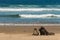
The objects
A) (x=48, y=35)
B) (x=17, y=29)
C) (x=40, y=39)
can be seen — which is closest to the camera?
(x=40, y=39)

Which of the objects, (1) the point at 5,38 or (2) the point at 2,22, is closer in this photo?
(1) the point at 5,38

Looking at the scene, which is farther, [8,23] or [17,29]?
[8,23]

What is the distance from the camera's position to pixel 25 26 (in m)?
16.8

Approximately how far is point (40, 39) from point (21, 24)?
Result: 601 cm

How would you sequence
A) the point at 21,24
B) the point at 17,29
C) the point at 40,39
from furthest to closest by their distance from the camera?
the point at 21,24
the point at 17,29
the point at 40,39

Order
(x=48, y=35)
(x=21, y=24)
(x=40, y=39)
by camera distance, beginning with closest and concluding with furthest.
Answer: (x=40, y=39) < (x=48, y=35) < (x=21, y=24)

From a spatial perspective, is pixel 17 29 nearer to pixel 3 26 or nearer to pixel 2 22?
pixel 3 26

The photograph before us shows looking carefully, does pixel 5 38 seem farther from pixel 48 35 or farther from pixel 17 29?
pixel 17 29

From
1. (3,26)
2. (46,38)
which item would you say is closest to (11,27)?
(3,26)

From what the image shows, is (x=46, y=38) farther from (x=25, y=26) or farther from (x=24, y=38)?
(x=25, y=26)

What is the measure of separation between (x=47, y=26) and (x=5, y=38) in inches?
211

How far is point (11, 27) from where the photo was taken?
16453 millimetres

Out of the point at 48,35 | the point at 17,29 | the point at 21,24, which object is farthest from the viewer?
the point at 21,24

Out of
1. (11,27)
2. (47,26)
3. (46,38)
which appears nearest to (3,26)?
(11,27)
